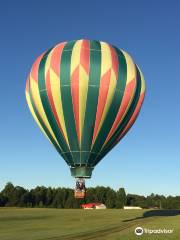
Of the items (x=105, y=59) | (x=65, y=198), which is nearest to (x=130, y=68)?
(x=105, y=59)

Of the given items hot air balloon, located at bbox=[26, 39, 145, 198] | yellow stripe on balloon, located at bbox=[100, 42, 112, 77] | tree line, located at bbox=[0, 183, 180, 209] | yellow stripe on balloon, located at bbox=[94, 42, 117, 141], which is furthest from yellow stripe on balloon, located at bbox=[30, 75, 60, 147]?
tree line, located at bbox=[0, 183, 180, 209]

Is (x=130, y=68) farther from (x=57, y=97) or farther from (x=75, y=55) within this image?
(x=57, y=97)

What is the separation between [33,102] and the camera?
136 ft

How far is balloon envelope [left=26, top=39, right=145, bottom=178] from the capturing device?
3881cm

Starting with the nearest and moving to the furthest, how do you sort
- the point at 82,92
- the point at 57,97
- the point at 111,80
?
the point at 82,92
the point at 57,97
the point at 111,80

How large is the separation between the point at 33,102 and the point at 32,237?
14.2 m

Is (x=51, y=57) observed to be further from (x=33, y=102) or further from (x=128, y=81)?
(x=128, y=81)

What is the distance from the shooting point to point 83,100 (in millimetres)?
38781

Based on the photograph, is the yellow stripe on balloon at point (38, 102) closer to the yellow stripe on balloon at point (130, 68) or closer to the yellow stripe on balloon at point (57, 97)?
the yellow stripe on balloon at point (57, 97)

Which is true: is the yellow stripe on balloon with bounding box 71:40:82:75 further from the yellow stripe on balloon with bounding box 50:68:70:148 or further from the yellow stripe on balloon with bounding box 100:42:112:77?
the yellow stripe on balloon with bounding box 100:42:112:77

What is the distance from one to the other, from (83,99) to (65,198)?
120m

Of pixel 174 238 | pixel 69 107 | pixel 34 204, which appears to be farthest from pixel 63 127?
pixel 34 204

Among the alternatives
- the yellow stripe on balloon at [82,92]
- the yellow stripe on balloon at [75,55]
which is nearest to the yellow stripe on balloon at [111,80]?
the yellow stripe on balloon at [82,92]

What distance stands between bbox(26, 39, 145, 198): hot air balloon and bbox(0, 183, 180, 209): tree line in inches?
4255
